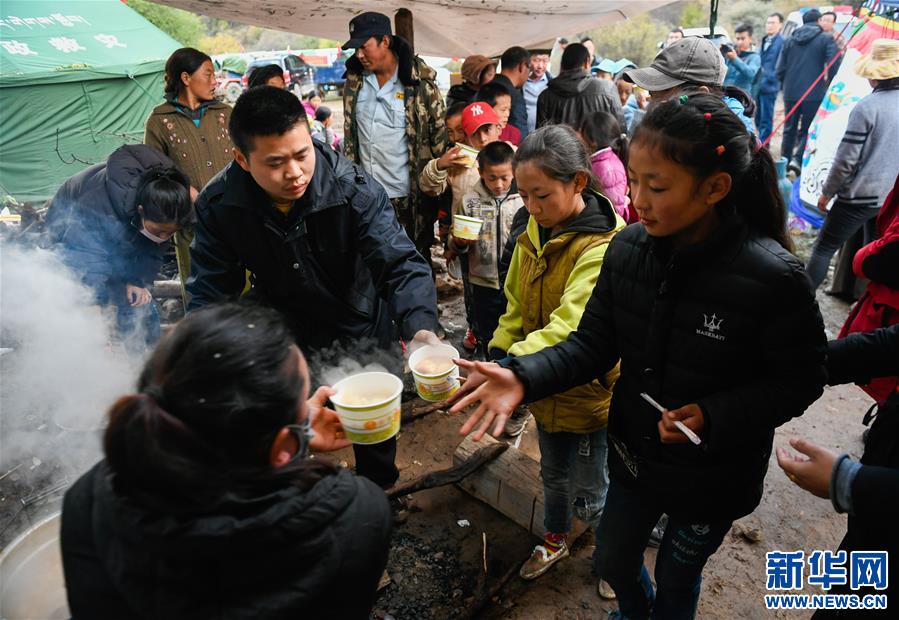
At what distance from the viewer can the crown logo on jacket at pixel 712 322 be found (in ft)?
5.62

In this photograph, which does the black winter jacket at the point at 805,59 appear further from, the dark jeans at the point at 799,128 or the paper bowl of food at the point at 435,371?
the paper bowl of food at the point at 435,371

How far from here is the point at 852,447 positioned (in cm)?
394

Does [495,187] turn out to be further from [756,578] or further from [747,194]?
[756,578]

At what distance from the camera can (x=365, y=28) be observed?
4828mm

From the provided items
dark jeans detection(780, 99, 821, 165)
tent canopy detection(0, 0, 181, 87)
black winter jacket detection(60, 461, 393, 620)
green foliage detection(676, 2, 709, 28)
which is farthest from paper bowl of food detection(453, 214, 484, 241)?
green foliage detection(676, 2, 709, 28)

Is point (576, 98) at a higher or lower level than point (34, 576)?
higher

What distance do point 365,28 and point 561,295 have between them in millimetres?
3607

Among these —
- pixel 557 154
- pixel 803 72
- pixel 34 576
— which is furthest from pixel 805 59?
pixel 34 576

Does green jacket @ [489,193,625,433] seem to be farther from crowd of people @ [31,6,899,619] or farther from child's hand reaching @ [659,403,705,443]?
child's hand reaching @ [659,403,705,443]

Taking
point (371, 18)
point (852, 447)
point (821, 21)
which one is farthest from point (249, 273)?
point (821, 21)

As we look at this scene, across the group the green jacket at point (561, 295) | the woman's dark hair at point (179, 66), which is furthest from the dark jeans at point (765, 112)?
the green jacket at point (561, 295)

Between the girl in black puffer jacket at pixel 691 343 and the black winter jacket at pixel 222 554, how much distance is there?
78 centimetres

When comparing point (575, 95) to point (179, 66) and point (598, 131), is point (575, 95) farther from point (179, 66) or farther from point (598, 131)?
point (179, 66)

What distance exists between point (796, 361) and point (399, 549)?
2.34 m
